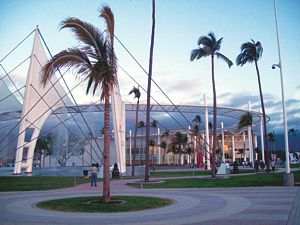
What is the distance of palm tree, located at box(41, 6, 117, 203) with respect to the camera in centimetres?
1189

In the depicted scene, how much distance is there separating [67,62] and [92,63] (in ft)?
2.96

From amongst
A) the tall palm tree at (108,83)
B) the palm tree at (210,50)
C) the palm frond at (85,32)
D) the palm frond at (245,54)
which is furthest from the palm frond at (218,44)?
the palm frond at (85,32)

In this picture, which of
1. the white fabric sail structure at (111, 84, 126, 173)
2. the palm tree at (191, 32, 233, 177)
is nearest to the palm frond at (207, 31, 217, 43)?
the palm tree at (191, 32, 233, 177)

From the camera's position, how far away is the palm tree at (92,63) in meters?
11.9

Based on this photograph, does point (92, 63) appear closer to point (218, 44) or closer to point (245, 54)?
point (218, 44)

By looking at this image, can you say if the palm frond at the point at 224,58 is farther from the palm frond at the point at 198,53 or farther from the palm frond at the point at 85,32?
the palm frond at the point at 85,32

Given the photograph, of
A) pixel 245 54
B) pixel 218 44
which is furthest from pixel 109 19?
pixel 245 54

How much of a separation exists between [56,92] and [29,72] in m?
5.36

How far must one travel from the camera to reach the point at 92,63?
40.2ft

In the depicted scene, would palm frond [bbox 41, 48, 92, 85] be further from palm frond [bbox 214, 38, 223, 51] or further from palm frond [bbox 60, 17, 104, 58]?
palm frond [bbox 214, 38, 223, 51]

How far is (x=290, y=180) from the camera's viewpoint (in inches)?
691

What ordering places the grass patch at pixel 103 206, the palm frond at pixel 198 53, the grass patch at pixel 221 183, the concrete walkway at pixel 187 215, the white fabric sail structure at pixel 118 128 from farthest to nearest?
the white fabric sail structure at pixel 118 128 → the palm frond at pixel 198 53 → the grass patch at pixel 221 183 → the grass patch at pixel 103 206 → the concrete walkway at pixel 187 215

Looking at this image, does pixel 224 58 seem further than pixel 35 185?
Yes

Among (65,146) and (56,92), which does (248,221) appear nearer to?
(56,92)
